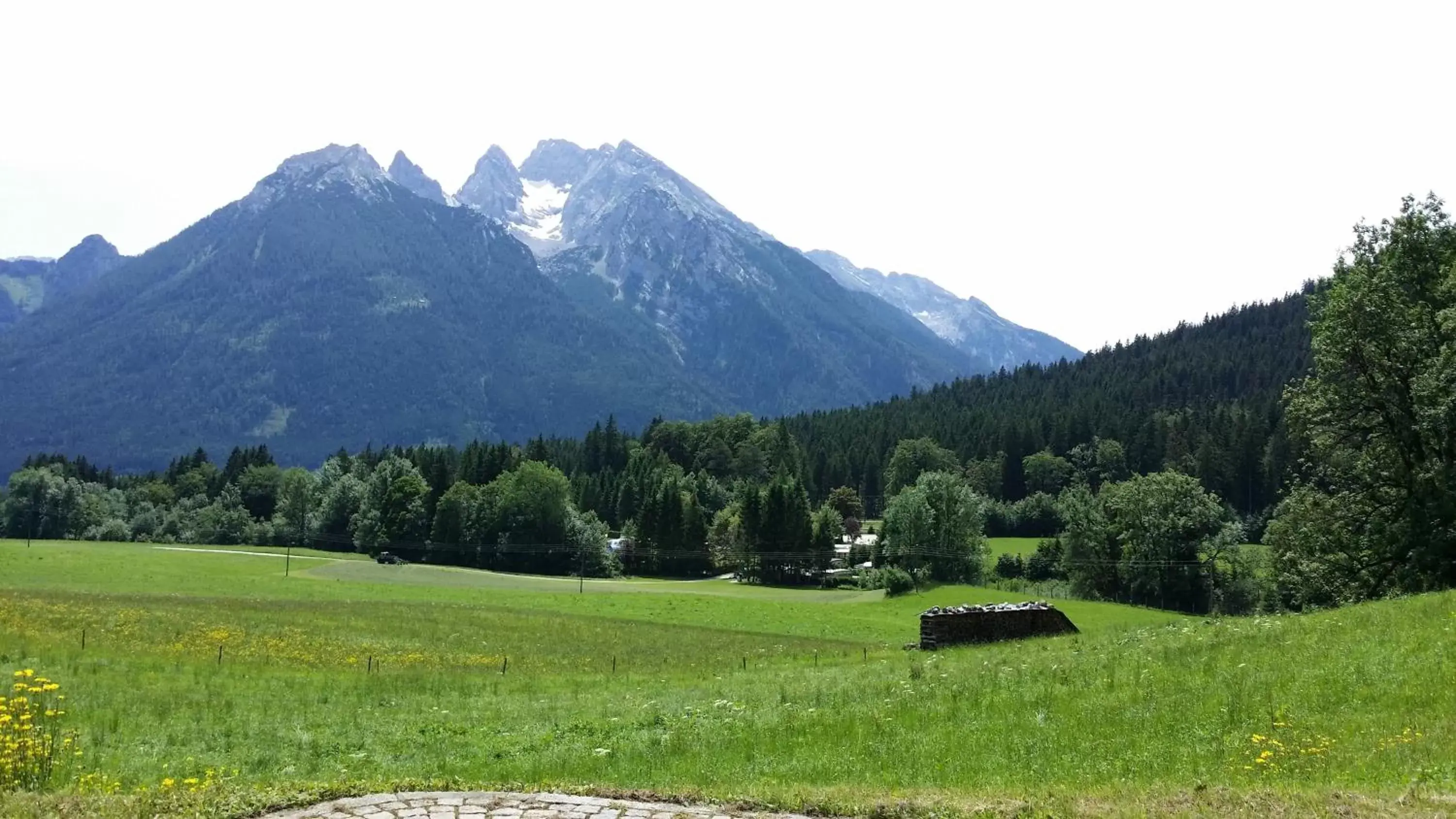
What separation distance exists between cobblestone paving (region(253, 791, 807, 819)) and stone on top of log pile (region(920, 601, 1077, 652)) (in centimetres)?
2900

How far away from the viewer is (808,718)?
68.2 ft

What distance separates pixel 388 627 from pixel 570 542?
3375 inches

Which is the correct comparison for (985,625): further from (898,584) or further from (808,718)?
(898,584)

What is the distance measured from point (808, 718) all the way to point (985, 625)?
2161cm

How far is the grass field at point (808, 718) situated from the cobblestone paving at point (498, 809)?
0.61 meters

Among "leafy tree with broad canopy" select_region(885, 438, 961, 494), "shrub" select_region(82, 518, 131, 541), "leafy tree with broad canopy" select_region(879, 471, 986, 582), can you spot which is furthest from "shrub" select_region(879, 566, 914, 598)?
"shrub" select_region(82, 518, 131, 541)

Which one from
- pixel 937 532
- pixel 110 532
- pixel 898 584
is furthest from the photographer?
pixel 110 532

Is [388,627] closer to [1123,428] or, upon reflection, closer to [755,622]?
[755,622]

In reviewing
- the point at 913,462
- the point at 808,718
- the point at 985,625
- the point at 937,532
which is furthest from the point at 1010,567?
the point at 808,718

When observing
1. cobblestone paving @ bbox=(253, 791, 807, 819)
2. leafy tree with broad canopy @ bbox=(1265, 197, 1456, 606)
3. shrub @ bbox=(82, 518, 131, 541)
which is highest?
leafy tree with broad canopy @ bbox=(1265, 197, 1456, 606)

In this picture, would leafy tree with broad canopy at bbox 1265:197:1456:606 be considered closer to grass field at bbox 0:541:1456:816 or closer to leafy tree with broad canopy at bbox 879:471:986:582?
grass field at bbox 0:541:1456:816

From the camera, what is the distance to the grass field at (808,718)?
12.9 meters

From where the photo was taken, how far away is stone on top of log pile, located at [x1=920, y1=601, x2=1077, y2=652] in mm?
Answer: 39938

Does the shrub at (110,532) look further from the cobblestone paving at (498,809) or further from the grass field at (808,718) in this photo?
the cobblestone paving at (498,809)
